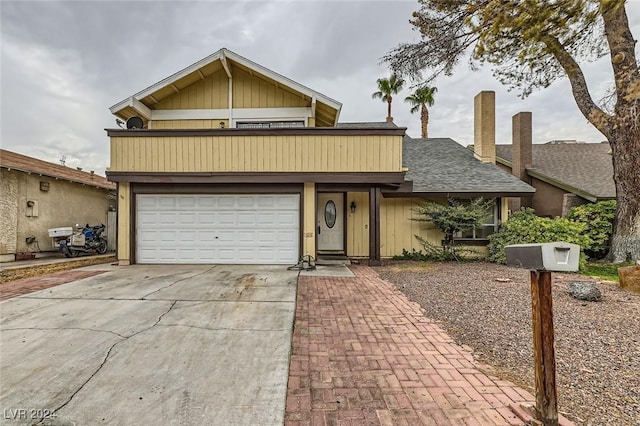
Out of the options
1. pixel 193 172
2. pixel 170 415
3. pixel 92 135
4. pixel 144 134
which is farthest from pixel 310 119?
pixel 92 135

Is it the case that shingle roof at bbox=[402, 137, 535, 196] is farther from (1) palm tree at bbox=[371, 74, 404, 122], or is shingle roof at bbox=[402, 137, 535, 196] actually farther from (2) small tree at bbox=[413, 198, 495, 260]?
(1) palm tree at bbox=[371, 74, 404, 122]

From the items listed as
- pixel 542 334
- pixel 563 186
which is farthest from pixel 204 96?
pixel 563 186

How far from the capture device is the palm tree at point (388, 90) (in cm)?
2122

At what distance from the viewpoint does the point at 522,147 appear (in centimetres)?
1536

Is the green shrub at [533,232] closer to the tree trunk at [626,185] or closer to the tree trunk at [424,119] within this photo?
the tree trunk at [626,185]

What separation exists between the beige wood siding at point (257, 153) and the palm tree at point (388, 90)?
13295 millimetres

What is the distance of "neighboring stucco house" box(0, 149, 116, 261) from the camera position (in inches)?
407

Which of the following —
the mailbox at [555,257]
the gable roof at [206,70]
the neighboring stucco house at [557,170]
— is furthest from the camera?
the neighboring stucco house at [557,170]

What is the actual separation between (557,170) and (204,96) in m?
16.7

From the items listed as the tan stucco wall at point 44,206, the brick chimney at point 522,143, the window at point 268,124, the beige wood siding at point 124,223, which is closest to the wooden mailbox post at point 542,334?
the window at point 268,124

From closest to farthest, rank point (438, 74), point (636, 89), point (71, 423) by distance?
point (71, 423) → point (636, 89) → point (438, 74)

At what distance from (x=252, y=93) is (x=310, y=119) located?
223 centimetres

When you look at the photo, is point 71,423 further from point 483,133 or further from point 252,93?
point 483,133

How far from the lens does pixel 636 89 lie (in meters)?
7.64
